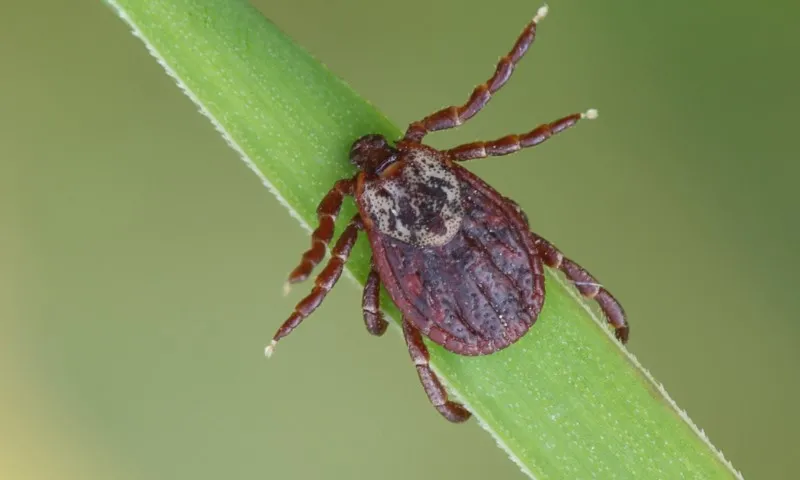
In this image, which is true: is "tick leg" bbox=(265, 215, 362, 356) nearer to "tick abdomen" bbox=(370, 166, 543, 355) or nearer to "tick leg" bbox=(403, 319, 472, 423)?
"tick abdomen" bbox=(370, 166, 543, 355)

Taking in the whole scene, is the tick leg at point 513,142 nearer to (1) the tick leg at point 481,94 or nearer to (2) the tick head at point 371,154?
(1) the tick leg at point 481,94

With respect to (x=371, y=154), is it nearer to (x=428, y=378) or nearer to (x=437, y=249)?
(x=437, y=249)

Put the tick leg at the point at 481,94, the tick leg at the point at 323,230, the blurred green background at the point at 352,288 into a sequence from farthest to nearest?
1. the blurred green background at the point at 352,288
2. the tick leg at the point at 481,94
3. the tick leg at the point at 323,230

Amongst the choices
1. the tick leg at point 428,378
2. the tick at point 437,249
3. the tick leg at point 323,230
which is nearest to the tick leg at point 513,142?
the tick at point 437,249

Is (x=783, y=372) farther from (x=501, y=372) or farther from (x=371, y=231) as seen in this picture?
(x=371, y=231)

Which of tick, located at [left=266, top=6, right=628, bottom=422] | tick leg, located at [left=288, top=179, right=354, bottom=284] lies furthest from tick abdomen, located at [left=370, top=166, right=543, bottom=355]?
tick leg, located at [left=288, top=179, right=354, bottom=284]

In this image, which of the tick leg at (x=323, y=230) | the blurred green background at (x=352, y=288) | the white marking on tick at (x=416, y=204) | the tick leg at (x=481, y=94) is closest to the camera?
the tick leg at (x=323, y=230)

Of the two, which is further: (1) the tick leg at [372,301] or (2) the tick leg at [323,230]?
(1) the tick leg at [372,301]

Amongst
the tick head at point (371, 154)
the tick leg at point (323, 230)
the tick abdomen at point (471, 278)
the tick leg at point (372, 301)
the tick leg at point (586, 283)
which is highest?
the tick head at point (371, 154)
